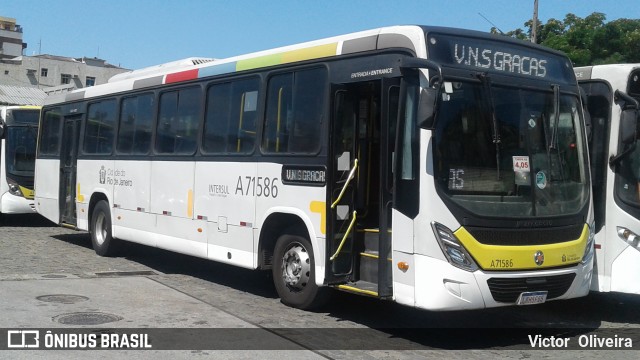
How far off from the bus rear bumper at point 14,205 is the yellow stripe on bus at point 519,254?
1438 centimetres

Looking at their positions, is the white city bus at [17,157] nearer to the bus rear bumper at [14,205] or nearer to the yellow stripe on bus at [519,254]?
the bus rear bumper at [14,205]

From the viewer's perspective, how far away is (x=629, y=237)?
28.5 feet

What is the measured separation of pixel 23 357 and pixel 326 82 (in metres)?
4.47

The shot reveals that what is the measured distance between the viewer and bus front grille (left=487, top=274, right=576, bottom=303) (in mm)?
7328

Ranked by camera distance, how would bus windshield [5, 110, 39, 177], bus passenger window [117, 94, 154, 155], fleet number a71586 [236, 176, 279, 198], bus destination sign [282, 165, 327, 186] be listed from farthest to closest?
bus windshield [5, 110, 39, 177] < bus passenger window [117, 94, 154, 155] < fleet number a71586 [236, 176, 279, 198] < bus destination sign [282, 165, 327, 186]

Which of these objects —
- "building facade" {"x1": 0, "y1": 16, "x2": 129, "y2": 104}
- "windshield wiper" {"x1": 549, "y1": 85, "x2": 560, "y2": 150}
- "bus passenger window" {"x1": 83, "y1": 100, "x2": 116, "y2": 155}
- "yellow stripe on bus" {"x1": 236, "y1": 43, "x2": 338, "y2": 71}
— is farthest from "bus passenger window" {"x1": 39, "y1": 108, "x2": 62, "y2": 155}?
"building facade" {"x1": 0, "y1": 16, "x2": 129, "y2": 104}

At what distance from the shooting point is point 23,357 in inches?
264

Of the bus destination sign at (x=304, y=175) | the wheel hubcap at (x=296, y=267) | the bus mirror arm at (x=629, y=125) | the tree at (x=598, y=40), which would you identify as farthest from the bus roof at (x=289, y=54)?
the tree at (x=598, y=40)

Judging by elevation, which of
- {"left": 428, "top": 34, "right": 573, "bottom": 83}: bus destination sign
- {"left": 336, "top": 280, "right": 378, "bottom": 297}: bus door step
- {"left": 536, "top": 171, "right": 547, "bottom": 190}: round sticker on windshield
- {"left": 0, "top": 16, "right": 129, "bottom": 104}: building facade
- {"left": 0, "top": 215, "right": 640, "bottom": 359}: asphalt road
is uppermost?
{"left": 0, "top": 16, "right": 129, "bottom": 104}: building facade

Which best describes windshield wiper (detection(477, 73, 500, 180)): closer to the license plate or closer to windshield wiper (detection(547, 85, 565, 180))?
windshield wiper (detection(547, 85, 565, 180))

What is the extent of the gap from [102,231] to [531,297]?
9.29 metres

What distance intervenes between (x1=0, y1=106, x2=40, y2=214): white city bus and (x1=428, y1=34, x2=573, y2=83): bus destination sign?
14.1 meters

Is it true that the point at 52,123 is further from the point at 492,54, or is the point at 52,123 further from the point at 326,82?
the point at 492,54

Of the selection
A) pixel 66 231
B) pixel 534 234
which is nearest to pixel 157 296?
pixel 534 234
